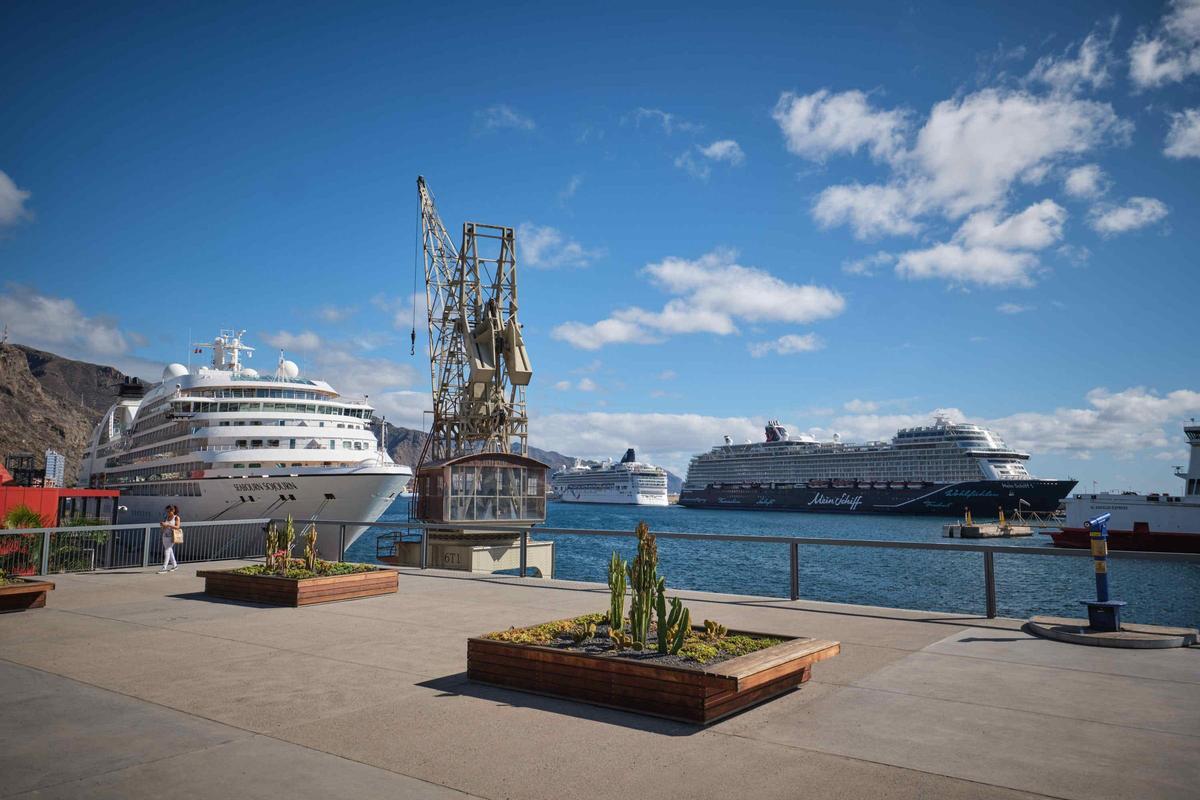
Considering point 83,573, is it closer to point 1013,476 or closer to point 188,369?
point 188,369

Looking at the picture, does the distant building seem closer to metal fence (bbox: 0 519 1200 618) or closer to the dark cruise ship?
metal fence (bbox: 0 519 1200 618)

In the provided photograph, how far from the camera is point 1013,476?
122 m

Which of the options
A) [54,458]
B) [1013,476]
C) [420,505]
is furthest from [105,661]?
[1013,476]

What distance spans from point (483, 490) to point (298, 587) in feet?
64.2

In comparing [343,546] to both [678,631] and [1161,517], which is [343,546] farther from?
[1161,517]

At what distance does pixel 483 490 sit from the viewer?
31.1 meters

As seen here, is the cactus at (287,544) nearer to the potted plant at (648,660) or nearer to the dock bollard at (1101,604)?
the potted plant at (648,660)

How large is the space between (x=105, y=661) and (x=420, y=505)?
80.1 ft

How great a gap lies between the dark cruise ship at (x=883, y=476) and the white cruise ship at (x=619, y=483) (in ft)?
64.1

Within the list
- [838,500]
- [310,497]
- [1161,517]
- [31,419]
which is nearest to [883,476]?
[838,500]

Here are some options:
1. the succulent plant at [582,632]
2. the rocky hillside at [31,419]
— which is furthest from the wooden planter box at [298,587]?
the rocky hillside at [31,419]

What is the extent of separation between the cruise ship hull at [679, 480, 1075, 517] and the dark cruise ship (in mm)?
146

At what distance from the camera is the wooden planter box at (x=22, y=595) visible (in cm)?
1109

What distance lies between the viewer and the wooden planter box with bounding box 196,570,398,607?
38.3ft
